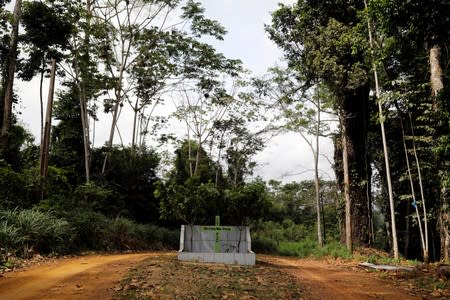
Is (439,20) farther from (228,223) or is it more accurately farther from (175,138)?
(175,138)

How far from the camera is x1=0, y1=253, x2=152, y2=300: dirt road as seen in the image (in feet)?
18.5

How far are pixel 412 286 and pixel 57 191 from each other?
13.7 m

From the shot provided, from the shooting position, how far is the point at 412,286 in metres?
7.68

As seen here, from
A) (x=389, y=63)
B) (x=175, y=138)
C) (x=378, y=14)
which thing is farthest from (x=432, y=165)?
(x=175, y=138)

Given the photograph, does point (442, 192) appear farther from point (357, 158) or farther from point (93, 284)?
point (93, 284)

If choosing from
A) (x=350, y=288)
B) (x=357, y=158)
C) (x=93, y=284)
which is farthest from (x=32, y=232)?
(x=357, y=158)

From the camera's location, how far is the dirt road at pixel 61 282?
562 centimetres

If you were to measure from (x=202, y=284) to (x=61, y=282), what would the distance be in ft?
7.76

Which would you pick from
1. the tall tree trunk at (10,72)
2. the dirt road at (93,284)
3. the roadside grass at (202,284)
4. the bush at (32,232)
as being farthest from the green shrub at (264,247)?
the roadside grass at (202,284)

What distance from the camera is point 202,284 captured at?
6.87 meters

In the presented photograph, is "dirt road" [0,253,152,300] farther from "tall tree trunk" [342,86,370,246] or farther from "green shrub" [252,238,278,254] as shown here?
"green shrub" [252,238,278,254]

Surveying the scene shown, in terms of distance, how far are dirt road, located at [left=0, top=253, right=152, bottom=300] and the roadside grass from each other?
1.03 feet

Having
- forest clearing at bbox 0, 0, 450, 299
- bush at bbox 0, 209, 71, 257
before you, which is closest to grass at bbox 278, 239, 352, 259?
forest clearing at bbox 0, 0, 450, 299

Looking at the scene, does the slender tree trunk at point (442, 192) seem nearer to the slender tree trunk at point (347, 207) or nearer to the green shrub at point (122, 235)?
the slender tree trunk at point (347, 207)
